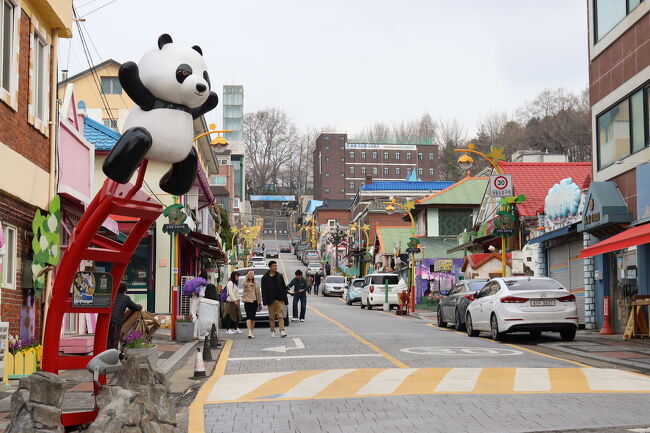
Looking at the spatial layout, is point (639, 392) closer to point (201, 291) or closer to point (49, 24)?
point (49, 24)

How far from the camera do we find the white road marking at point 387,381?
11.0 m

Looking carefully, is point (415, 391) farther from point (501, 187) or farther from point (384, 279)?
point (384, 279)

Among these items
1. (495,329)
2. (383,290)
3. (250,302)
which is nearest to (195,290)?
(250,302)

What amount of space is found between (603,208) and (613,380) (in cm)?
1065

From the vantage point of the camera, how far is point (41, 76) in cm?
1549

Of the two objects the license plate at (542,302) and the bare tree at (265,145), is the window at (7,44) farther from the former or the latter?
the bare tree at (265,145)

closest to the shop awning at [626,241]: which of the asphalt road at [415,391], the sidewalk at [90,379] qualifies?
the asphalt road at [415,391]

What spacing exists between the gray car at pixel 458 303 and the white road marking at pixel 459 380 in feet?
35.0

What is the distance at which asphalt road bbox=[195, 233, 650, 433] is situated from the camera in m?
8.67

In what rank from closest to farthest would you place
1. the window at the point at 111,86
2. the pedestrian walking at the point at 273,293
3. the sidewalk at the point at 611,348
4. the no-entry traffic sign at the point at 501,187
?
the sidewalk at the point at 611,348
the pedestrian walking at the point at 273,293
the no-entry traffic sign at the point at 501,187
the window at the point at 111,86

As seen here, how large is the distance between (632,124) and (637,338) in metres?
5.38

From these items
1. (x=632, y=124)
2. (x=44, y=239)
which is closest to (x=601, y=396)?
(x=44, y=239)

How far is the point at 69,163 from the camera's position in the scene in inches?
682

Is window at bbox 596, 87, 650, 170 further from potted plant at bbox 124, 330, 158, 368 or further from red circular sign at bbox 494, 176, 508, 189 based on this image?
potted plant at bbox 124, 330, 158, 368
